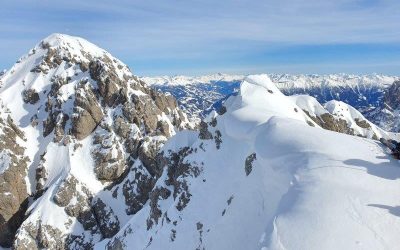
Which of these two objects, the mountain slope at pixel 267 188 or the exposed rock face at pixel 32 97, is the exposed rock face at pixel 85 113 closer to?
the exposed rock face at pixel 32 97

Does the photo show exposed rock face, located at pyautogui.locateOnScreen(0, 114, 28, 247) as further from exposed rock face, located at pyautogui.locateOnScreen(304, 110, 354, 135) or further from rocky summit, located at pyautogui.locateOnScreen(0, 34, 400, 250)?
exposed rock face, located at pyautogui.locateOnScreen(304, 110, 354, 135)

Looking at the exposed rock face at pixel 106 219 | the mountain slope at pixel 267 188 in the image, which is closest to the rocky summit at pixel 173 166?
the mountain slope at pixel 267 188

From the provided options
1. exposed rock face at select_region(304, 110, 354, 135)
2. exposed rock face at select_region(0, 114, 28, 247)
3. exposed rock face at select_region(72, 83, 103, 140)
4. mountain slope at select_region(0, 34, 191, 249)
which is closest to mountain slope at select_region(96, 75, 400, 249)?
exposed rock face at select_region(304, 110, 354, 135)

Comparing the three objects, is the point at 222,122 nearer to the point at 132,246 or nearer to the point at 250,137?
the point at 250,137

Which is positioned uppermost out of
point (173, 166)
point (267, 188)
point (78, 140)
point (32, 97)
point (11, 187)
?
point (267, 188)

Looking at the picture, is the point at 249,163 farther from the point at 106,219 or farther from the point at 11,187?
the point at 11,187

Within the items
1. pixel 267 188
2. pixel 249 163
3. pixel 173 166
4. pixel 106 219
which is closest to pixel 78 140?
pixel 106 219

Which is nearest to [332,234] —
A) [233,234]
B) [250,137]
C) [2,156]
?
[233,234]
